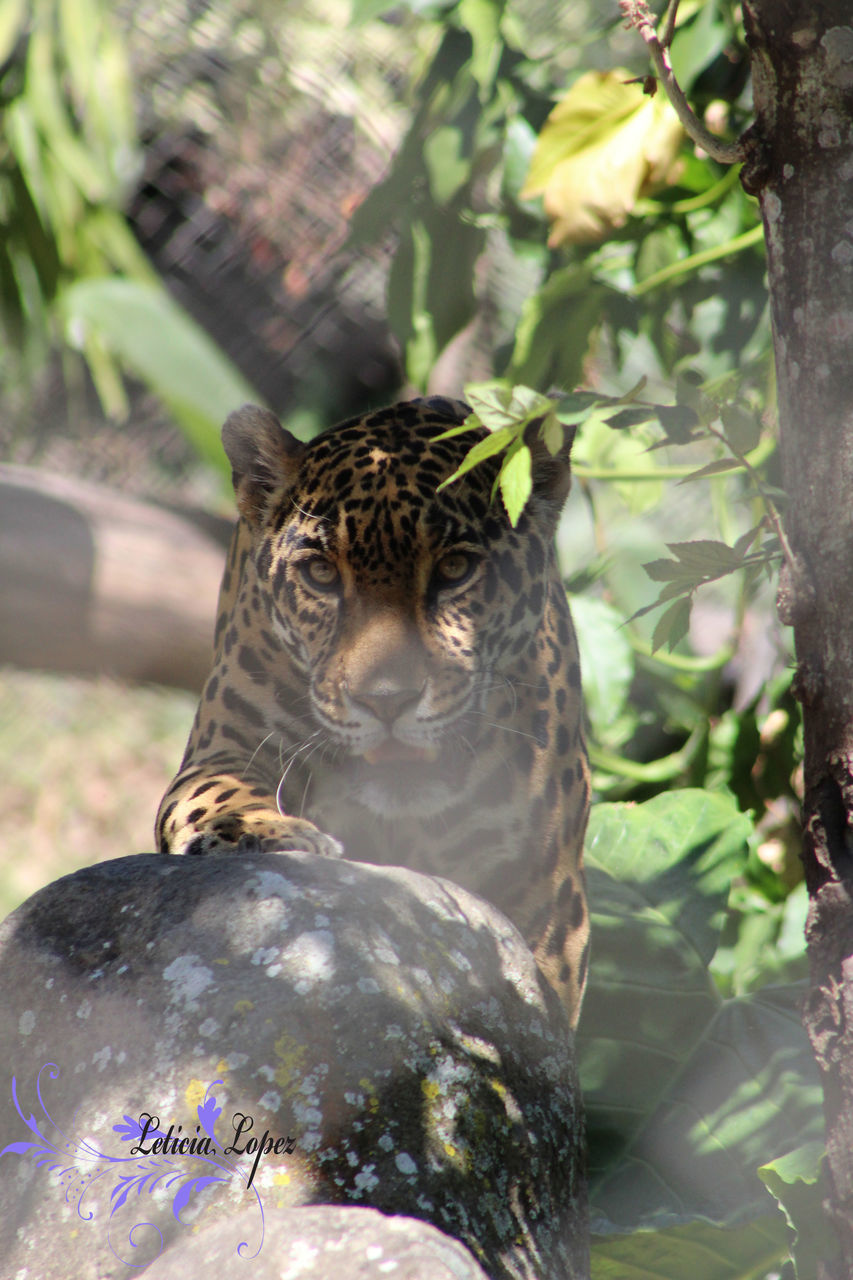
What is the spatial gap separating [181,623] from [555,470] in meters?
2.47

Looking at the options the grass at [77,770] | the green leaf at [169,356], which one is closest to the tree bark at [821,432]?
the green leaf at [169,356]

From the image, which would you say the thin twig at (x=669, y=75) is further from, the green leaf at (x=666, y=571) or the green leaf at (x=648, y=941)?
the green leaf at (x=648, y=941)

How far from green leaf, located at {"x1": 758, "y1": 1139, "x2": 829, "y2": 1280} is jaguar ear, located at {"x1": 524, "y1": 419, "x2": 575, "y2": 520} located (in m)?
0.76

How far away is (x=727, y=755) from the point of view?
2881mm

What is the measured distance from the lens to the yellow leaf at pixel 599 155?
1994mm

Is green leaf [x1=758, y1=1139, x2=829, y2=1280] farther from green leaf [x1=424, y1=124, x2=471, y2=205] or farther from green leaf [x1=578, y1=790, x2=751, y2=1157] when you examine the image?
green leaf [x1=424, y1=124, x2=471, y2=205]

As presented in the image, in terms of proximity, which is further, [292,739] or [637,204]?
[637,204]

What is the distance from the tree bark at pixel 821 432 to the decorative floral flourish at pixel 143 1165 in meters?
0.58

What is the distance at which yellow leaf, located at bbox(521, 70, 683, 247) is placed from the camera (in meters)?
1.99

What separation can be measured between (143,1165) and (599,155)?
5.45 ft

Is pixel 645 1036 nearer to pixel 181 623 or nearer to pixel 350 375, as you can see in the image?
pixel 181 623

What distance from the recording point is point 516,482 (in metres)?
1.03

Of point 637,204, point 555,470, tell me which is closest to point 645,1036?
point 555,470

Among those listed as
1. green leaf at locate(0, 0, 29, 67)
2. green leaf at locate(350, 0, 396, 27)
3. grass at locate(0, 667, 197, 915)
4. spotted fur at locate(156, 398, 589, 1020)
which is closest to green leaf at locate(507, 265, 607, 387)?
green leaf at locate(350, 0, 396, 27)
